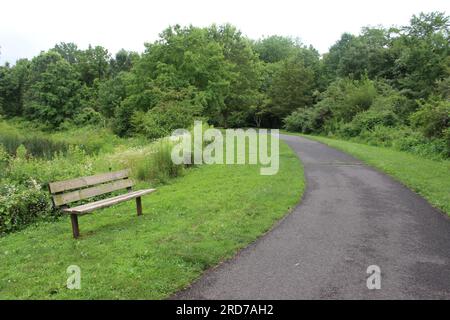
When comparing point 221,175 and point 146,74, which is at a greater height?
point 146,74

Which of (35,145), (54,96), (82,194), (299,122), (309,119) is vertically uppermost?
(54,96)

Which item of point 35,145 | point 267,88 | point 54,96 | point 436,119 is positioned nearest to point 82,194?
point 436,119

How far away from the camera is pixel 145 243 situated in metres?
6.30

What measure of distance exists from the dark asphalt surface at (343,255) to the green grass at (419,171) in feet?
1.51

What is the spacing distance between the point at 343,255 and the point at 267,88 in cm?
4697

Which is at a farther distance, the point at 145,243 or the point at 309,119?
the point at 309,119

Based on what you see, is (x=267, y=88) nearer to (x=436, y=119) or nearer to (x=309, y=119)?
(x=309, y=119)

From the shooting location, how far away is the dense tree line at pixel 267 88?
24.7 m

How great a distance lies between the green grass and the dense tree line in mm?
2519

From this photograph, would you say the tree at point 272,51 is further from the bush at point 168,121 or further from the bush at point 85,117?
the bush at point 168,121

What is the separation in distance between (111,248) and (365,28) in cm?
4573
